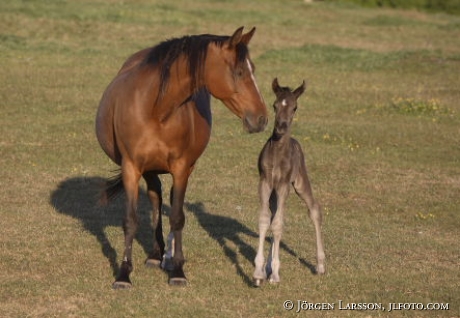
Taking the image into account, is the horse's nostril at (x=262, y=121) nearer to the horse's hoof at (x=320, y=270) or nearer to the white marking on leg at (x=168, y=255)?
the horse's hoof at (x=320, y=270)

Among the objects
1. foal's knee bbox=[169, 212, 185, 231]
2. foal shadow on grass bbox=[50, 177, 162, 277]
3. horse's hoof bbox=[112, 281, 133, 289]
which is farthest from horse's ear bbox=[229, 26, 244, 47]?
foal shadow on grass bbox=[50, 177, 162, 277]

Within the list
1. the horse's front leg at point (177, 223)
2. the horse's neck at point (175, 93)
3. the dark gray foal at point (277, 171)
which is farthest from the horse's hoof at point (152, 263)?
the horse's neck at point (175, 93)

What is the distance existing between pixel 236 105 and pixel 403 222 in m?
5.46

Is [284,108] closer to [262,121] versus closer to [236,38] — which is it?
[262,121]

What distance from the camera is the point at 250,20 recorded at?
3838 cm

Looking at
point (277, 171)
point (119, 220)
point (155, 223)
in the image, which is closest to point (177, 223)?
point (155, 223)

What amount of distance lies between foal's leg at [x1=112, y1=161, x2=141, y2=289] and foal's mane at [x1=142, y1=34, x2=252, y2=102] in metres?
0.81

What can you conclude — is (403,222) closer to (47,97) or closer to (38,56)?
(47,97)

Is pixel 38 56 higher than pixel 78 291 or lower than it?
lower

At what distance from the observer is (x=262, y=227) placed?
372 inches

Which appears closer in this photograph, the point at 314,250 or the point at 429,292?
the point at 429,292

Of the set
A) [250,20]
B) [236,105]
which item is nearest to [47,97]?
[236,105]

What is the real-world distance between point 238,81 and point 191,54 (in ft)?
1.98

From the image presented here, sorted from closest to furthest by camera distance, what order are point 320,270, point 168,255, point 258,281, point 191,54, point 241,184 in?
point 191,54
point 258,281
point 320,270
point 168,255
point 241,184
